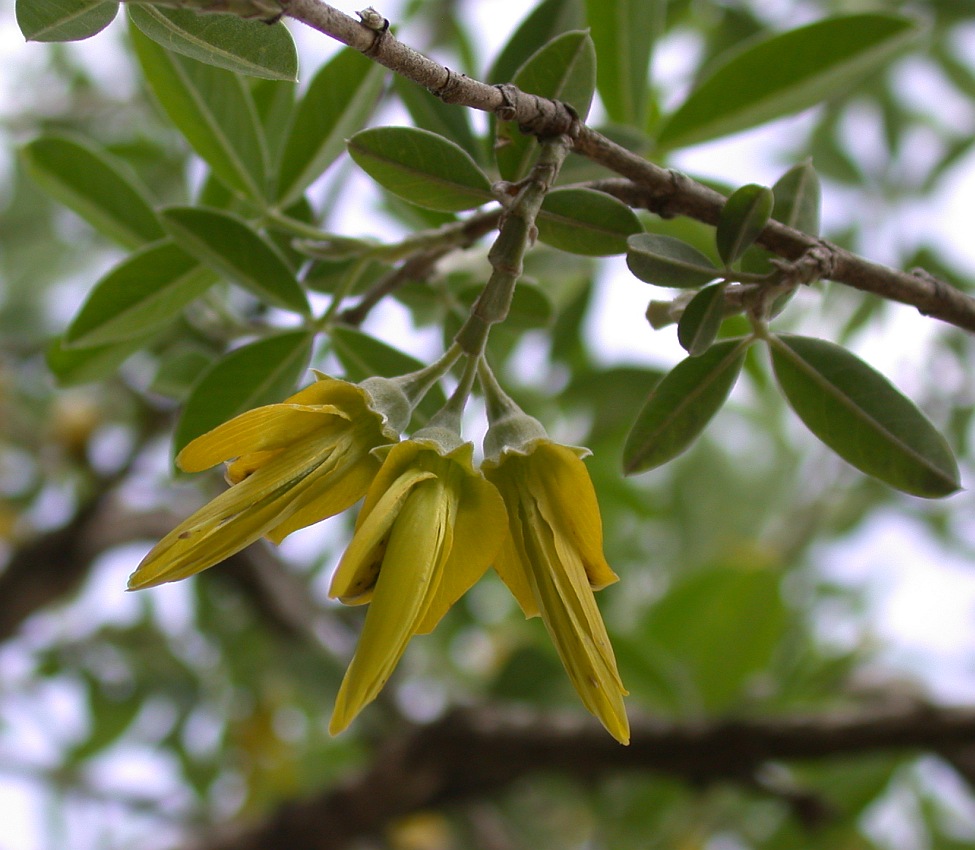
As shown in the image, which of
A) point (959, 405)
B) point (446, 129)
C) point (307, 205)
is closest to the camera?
point (446, 129)

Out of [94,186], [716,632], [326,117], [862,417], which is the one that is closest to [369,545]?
[862,417]

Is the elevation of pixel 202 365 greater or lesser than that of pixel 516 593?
lesser

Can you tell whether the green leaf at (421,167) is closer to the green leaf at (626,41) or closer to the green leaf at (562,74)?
the green leaf at (562,74)

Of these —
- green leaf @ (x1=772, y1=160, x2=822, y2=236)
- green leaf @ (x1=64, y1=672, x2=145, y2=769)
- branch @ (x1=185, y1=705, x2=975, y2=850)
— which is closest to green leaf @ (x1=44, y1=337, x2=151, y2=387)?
green leaf @ (x1=772, y1=160, x2=822, y2=236)

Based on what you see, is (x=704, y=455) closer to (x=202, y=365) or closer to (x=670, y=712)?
(x=670, y=712)

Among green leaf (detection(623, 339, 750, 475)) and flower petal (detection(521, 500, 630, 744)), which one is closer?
flower petal (detection(521, 500, 630, 744))

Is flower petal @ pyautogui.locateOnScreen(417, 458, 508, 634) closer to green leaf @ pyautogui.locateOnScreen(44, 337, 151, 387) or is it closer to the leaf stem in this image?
the leaf stem

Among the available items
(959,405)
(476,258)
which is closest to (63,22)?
(476,258)

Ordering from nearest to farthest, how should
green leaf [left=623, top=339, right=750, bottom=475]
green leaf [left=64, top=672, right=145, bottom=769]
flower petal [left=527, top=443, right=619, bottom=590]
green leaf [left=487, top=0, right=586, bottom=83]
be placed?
flower petal [left=527, top=443, right=619, bottom=590]
green leaf [left=623, top=339, right=750, bottom=475]
green leaf [left=487, top=0, right=586, bottom=83]
green leaf [left=64, top=672, right=145, bottom=769]
